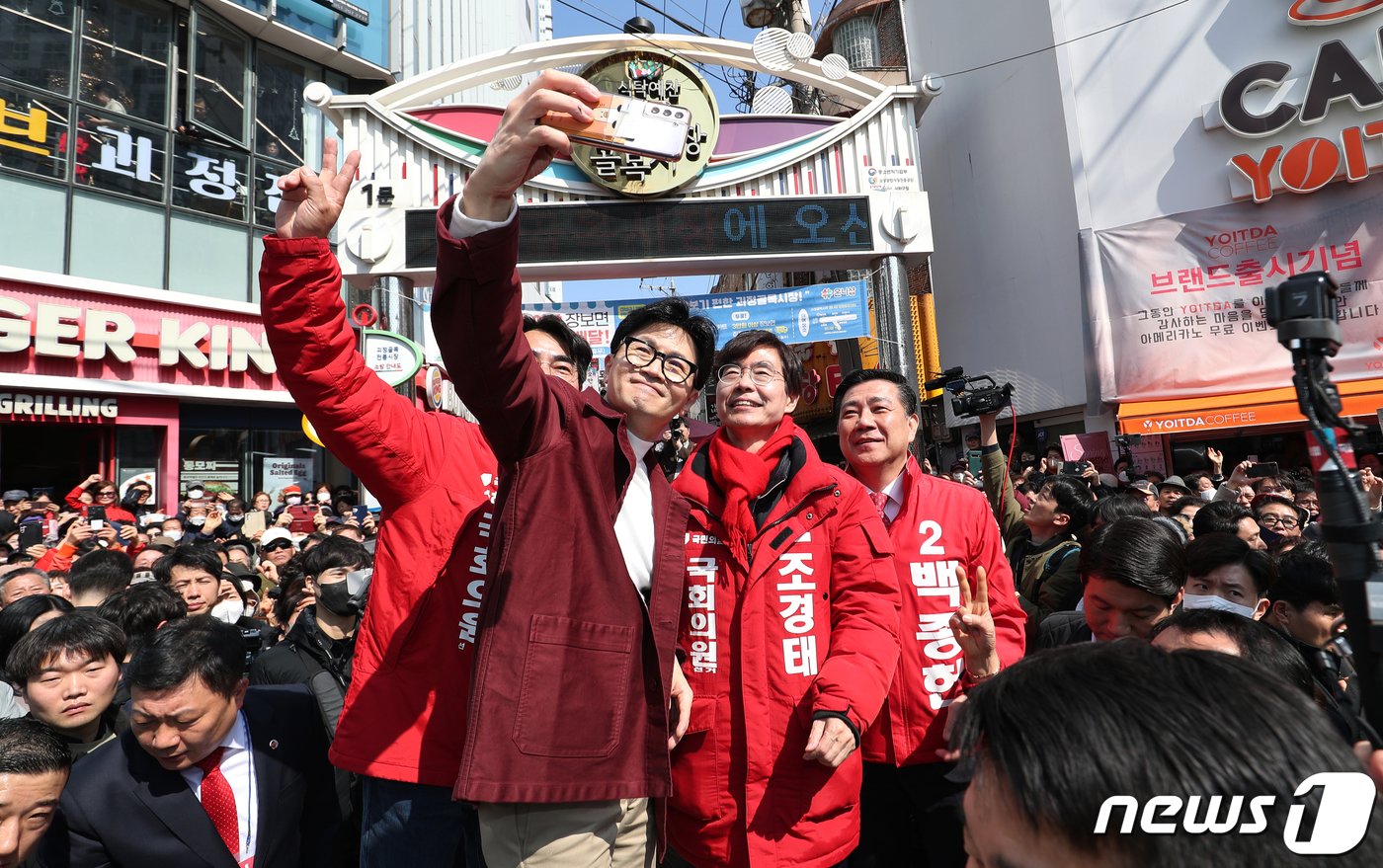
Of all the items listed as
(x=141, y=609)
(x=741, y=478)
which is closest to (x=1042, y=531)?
(x=741, y=478)

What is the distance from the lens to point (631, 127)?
1.46 m

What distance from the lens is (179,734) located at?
213 cm

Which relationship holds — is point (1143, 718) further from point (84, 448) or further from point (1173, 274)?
point (84, 448)

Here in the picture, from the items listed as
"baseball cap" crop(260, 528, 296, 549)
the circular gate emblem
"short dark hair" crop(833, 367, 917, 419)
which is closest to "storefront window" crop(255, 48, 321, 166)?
the circular gate emblem

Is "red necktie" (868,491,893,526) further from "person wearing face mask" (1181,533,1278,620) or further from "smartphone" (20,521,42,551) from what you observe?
"smartphone" (20,521,42,551)

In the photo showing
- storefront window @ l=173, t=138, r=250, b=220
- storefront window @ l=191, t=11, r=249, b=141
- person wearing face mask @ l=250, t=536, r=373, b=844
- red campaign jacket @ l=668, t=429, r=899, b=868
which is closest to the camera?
red campaign jacket @ l=668, t=429, r=899, b=868

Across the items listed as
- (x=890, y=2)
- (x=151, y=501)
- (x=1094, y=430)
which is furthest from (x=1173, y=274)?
(x=151, y=501)

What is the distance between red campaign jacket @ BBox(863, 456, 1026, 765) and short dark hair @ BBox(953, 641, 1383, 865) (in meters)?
1.52

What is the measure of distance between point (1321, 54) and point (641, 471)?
11996 millimetres

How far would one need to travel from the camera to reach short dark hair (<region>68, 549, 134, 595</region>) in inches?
156

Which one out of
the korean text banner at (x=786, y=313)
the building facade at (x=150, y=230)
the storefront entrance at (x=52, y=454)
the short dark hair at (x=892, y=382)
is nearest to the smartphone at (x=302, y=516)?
the building facade at (x=150, y=230)

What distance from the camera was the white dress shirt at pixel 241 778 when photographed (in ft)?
7.26

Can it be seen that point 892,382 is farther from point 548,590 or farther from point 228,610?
point 228,610

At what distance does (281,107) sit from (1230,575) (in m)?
15.3
